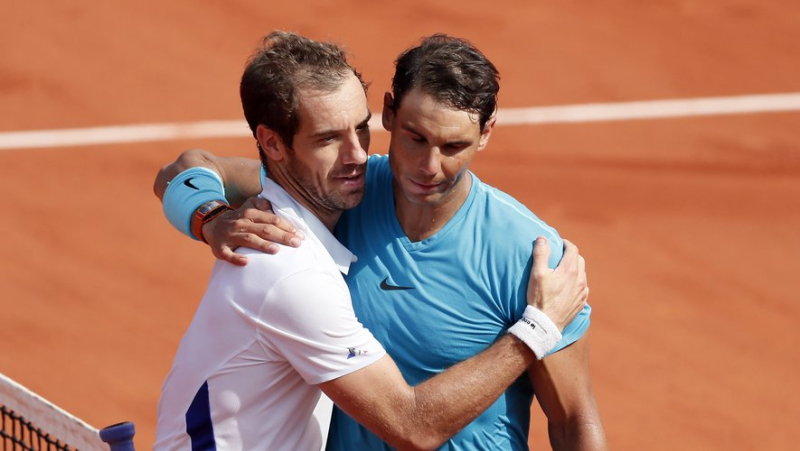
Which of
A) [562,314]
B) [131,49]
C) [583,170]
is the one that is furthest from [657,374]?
[131,49]

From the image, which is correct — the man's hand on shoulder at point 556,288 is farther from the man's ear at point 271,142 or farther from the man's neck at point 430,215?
the man's ear at point 271,142

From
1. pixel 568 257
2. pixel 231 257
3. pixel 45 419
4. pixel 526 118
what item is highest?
pixel 231 257

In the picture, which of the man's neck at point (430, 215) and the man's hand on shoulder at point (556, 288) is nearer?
the man's hand on shoulder at point (556, 288)

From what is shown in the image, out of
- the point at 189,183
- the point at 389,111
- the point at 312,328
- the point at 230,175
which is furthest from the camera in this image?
the point at 230,175

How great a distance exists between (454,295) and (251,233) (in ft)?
2.85

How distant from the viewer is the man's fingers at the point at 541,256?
4.65m

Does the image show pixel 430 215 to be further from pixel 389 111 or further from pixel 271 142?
pixel 271 142

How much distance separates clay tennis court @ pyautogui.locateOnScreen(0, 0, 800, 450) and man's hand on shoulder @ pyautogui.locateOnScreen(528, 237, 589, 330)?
433cm

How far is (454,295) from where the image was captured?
4.79m

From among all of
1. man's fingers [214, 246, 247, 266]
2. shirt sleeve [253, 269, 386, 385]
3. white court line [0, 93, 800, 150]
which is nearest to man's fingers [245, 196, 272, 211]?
man's fingers [214, 246, 247, 266]

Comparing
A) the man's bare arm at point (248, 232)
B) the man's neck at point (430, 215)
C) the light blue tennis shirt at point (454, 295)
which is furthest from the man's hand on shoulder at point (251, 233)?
the man's neck at point (430, 215)

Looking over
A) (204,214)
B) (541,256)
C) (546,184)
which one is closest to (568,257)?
(541,256)

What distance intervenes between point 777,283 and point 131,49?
26.6ft

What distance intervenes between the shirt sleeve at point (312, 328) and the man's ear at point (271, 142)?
0.62 m
